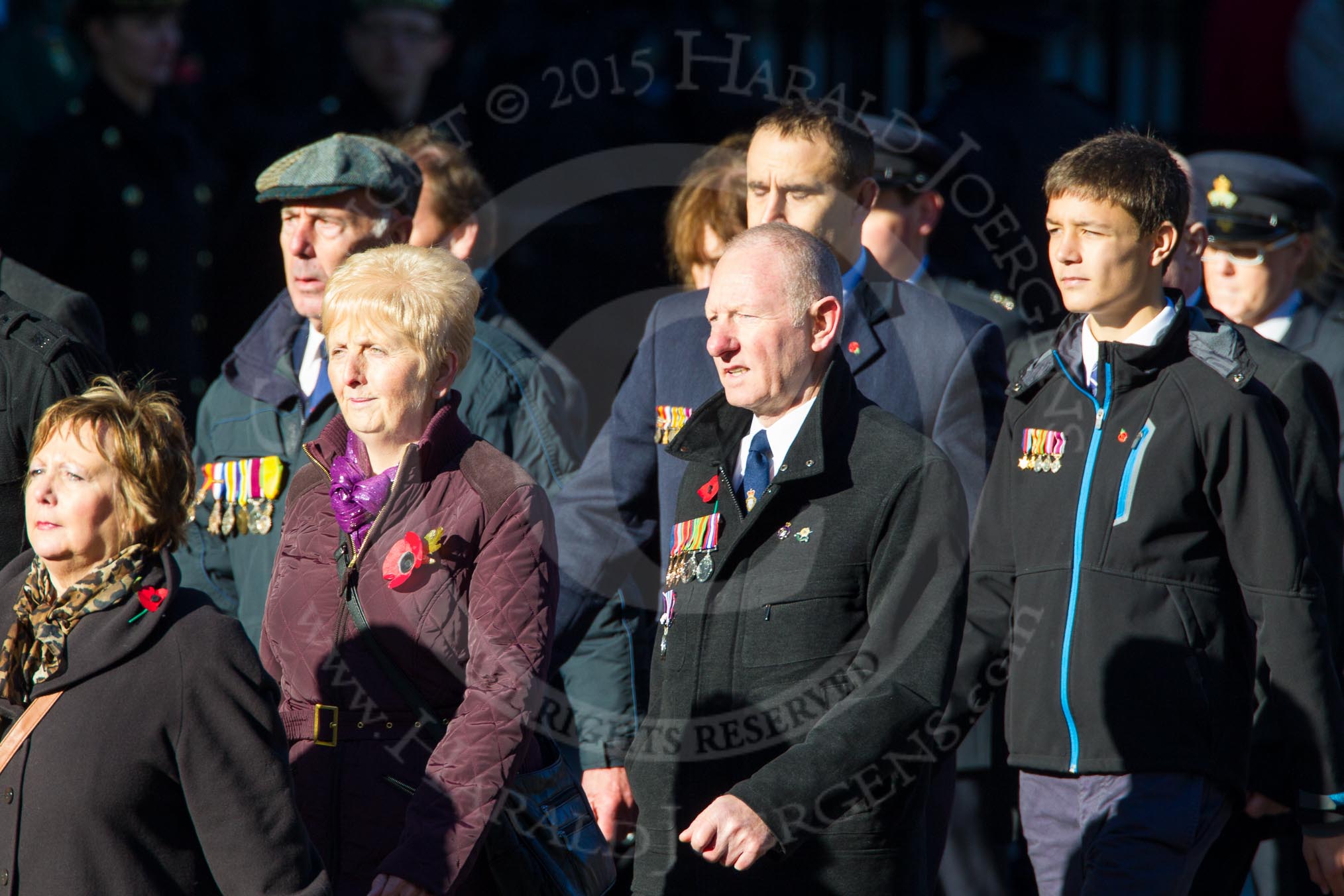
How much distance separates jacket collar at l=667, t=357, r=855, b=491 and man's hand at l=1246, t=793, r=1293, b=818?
133cm

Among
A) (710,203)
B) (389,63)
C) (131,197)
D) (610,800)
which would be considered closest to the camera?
(610,800)

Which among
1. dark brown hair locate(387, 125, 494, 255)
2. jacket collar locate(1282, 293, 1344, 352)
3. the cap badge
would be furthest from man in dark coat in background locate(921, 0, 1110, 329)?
dark brown hair locate(387, 125, 494, 255)

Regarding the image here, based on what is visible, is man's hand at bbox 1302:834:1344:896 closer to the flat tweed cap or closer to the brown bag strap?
the brown bag strap

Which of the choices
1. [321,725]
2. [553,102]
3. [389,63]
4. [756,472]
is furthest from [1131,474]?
[389,63]

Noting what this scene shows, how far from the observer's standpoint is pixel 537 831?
3545 millimetres

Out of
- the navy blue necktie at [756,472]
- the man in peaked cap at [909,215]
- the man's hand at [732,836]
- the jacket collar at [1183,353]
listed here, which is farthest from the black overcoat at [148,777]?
the man in peaked cap at [909,215]

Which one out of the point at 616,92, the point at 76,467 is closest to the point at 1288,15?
the point at 616,92

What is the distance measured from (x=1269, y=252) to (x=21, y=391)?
3.60m

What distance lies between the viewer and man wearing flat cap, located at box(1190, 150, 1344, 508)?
5578 millimetres

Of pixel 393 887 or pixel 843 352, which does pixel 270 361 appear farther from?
pixel 393 887

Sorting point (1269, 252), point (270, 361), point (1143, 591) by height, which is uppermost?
point (1269, 252)

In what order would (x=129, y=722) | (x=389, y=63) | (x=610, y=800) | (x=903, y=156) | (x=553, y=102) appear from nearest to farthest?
(x=129, y=722), (x=610, y=800), (x=903, y=156), (x=553, y=102), (x=389, y=63)

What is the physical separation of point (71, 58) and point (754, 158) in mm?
4325

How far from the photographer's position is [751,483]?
3611mm
